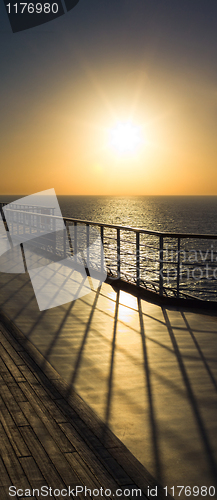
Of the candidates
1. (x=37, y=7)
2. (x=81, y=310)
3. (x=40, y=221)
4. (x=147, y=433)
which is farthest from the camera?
(x=40, y=221)

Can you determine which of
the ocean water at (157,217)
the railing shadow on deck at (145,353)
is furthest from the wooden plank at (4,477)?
the ocean water at (157,217)

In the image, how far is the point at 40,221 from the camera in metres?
9.94

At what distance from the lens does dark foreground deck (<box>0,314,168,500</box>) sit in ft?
5.64

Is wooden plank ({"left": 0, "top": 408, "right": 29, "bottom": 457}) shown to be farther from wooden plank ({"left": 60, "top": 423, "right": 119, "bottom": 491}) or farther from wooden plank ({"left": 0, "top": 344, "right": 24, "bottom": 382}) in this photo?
wooden plank ({"left": 0, "top": 344, "right": 24, "bottom": 382})

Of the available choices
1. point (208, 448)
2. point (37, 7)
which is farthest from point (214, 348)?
point (37, 7)

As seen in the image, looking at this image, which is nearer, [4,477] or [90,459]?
[4,477]

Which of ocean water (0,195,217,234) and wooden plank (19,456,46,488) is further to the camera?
ocean water (0,195,217,234)

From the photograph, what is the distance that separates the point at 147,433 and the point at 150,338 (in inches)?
59.8

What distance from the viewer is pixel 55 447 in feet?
6.43

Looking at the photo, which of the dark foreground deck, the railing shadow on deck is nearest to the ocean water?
the railing shadow on deck

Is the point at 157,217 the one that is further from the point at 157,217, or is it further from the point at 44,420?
the point at 44,420

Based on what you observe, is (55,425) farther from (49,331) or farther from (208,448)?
(49,331)

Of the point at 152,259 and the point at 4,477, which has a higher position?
the point at 152,259

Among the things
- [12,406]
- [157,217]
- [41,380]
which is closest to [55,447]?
[12,406]
